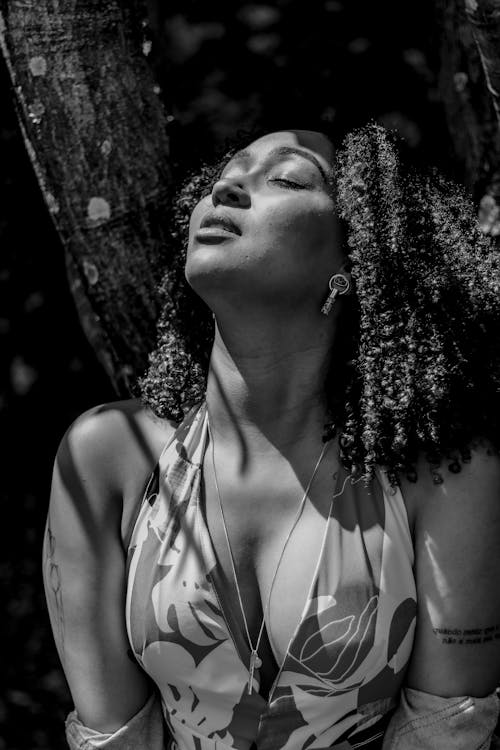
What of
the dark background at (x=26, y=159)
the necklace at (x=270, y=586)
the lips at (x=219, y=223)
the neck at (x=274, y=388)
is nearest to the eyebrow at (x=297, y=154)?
the lips at (x=219, y=223)

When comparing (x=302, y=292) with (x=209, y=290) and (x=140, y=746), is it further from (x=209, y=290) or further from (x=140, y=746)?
(x=140, y=746)

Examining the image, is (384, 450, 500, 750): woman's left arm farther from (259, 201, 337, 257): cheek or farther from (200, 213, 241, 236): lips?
(200, 213, 241, 236): lips

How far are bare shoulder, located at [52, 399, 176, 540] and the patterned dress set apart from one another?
13 cm

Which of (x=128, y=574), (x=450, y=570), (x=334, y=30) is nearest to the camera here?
(x=450, y=570)

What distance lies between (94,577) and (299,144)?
1371 mm

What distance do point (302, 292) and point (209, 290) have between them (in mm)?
255

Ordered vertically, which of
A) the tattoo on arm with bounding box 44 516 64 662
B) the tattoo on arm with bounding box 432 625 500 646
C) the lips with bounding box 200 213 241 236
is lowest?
the tattoo on arm with bounding box 432 625 500 646

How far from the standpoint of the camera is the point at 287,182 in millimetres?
2516

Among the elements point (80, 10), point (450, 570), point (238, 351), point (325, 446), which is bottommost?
point (450, 570)

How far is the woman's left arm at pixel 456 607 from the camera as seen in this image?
7.70 ft

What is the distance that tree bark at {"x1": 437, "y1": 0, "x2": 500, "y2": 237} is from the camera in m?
2.86

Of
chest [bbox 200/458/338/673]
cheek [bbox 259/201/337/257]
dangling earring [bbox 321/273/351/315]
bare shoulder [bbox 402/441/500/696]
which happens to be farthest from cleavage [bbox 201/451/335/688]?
cheek [bbox 259/201/337/257]

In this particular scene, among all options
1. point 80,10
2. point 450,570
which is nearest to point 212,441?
point 450,570

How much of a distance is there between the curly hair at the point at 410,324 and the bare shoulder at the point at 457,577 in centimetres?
7
